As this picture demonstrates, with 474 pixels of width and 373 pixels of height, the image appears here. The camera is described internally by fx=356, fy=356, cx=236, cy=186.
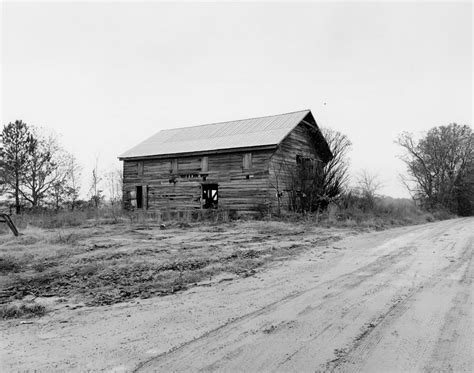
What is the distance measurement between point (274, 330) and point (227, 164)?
19.8 metres

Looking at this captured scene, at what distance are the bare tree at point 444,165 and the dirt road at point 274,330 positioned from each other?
3722cm

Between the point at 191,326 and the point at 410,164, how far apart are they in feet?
139

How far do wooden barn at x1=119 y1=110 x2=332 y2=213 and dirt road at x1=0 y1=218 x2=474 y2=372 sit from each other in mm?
15805

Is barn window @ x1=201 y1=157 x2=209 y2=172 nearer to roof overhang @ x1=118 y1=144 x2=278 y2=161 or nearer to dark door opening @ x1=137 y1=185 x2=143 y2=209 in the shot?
roof overhang @ x1=118 y1=144 x2=278 y2=161

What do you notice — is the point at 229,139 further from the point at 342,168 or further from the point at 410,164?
the point at 410,164

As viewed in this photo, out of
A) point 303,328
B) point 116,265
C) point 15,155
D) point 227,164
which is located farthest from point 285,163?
point 15,155

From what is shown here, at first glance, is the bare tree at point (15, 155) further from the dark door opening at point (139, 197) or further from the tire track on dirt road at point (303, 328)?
the tire track on dirt road at point (303, 328)

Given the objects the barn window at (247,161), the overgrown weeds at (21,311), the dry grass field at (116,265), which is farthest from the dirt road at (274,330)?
the barn window at (247,161)

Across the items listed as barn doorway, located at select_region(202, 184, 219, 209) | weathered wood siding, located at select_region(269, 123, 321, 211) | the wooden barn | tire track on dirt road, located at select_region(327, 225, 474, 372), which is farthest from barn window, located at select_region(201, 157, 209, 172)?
tire track on dirt road, located at select_region(327, 225, 474, 372)

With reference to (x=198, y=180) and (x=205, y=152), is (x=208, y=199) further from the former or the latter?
(x=205, y=152)

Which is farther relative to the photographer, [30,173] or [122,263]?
[30,173]

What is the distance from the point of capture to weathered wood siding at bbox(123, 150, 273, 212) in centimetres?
2238

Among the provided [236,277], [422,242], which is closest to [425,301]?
[236,277]

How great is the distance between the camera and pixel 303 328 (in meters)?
4.14
